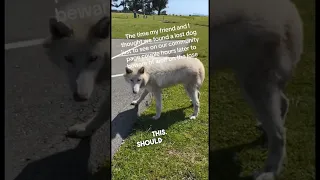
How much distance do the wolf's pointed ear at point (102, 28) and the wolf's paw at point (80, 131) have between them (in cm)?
51

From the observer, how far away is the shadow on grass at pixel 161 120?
93.8 inches

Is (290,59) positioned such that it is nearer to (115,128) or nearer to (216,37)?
(216,37)

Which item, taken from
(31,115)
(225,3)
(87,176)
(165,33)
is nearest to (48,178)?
(87,176)

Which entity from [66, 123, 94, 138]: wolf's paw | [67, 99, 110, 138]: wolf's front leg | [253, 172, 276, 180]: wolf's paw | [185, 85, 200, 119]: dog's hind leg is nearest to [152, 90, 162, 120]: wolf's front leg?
[185, 85, 200, 119]: dog's hind leg

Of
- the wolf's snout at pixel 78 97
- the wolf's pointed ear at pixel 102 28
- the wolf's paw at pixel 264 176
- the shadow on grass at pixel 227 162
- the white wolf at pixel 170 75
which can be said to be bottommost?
the wolf's paw at pixel 264 176

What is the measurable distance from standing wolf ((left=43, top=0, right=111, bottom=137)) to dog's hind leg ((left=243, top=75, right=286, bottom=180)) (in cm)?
82

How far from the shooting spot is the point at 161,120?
2398 mm

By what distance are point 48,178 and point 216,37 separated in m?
1.23

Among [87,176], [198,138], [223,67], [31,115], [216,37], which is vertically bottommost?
[87,176]

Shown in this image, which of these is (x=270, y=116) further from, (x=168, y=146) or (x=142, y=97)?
(x=142, y=97)

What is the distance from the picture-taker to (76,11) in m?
2.27

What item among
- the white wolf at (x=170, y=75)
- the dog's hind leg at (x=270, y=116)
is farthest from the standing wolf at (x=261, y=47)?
the white wolf at (x=170, y=75)

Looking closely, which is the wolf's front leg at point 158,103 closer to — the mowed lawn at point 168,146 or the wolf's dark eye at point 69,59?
the mowed lawn at point 168,146

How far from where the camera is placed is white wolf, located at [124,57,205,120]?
2332 mm
